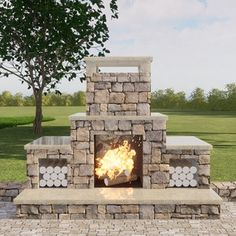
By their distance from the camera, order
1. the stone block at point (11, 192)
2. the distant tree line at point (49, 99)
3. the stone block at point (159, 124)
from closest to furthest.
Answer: the stone block at point (159, 124) → the stone block at point (11, 192) → the distant tree line at point (49, 99)

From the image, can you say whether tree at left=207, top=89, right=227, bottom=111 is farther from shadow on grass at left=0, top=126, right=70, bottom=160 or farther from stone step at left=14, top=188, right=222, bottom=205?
stone step at left=14, top=188, right=222, bottom=205

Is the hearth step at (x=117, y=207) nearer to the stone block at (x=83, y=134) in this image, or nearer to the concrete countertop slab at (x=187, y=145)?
the concrete countertop slab at (x=187, y=145)

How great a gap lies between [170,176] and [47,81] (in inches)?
737

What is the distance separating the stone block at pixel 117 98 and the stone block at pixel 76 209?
2448 mm

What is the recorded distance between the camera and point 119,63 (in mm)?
10422

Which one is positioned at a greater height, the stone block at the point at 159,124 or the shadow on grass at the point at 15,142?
the stone block at the point at 159,124

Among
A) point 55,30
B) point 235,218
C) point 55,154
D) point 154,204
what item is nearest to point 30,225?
point 55,154

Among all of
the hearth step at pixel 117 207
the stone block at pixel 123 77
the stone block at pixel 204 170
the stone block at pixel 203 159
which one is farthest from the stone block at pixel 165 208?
the stone block at pixel 123 77

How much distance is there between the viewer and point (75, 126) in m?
10.6

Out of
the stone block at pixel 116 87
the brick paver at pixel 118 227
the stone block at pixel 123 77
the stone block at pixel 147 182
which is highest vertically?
the stone block at pixel 123 77

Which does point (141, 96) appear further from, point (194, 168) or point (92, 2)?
point (92, 2)

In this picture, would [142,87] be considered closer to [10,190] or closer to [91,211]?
[91,211]

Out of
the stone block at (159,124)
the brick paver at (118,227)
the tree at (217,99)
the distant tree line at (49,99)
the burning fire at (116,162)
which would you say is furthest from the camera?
the distant tree line at (49,99)

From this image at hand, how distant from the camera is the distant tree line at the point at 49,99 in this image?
6644cm
